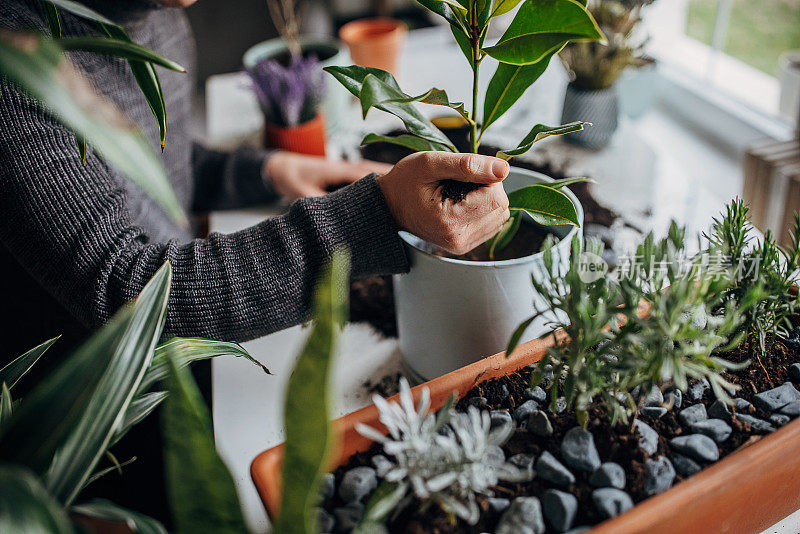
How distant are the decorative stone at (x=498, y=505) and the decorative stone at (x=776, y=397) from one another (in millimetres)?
225

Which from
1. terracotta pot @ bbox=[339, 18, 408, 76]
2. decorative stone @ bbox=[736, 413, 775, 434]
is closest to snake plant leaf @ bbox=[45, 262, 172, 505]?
decorative stone @ bbox=[736, 413, 775, 434]

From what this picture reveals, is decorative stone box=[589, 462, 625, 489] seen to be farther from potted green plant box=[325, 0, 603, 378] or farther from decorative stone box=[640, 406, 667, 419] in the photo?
potted green plant box=[325, 0, 603, 378]

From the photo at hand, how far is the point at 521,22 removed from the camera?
48 cm

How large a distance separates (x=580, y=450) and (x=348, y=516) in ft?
0.58

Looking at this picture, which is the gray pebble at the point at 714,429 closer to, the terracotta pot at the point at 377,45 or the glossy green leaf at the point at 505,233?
the glossy green leaf at the point at 505,233

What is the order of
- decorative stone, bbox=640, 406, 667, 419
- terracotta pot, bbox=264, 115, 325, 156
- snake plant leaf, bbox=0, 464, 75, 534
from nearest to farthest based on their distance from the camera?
snake plant leaf, bbox=0, 464, 75, 534 < decorative stone, bbox=640, 406, 667, 419 < terracotta pot, bbox=264, 115, 325, 156

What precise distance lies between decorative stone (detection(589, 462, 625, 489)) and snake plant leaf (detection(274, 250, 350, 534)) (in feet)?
0.73

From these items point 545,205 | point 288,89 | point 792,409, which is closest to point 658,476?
point 792,409

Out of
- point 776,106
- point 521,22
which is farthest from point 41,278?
point 776,106

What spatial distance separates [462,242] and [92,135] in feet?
1.15

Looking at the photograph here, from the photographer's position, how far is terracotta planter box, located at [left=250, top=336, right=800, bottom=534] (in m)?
0.36

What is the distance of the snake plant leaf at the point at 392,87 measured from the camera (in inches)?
20.5

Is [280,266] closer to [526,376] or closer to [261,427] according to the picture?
[261,427]

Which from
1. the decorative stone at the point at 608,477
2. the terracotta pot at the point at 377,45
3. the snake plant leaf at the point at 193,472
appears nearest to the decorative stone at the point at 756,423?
the decorative stone at the point at 608,477
